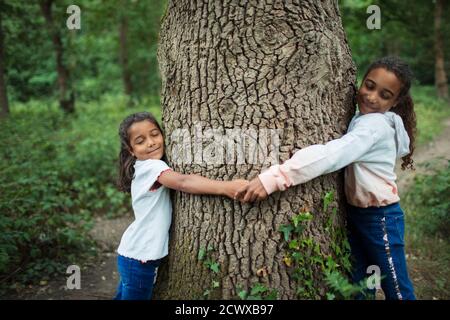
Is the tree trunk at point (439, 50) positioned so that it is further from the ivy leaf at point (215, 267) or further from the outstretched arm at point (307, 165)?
the ivy leaf at point (215, 267)

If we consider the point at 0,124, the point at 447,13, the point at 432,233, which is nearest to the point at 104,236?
Answer: the point at 0,124

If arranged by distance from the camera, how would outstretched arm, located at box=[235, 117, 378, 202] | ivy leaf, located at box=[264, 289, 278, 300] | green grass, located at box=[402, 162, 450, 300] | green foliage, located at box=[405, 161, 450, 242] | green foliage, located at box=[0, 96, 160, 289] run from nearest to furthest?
outstretched arm, located at box=[235, 117, 378, 202], ivy leaf, located at box=[264, 289, 278, 300], green grass, located at box=[402, 162, 450, 300], green foliage, located at box=[0, 96, 160, 289], green foliage, located at box=[405, 161, 450, 242]

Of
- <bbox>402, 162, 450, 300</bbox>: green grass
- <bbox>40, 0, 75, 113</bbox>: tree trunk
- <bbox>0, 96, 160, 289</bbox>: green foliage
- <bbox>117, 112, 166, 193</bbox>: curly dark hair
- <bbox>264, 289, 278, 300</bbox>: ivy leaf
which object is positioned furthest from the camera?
<bbox>40, 0, 75, 113</bbox>: tree trunk

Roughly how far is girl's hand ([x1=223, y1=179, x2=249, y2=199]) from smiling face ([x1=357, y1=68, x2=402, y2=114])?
96 cm

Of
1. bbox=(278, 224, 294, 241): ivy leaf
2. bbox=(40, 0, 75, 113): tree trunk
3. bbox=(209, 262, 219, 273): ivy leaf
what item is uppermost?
bbox=(40, 0, 75, 113): tree trunk

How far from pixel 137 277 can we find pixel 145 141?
962 mm

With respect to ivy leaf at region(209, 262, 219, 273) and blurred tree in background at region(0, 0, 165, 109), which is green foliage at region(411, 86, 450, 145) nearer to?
ivy leaf at region(209, 262, 219, 273)

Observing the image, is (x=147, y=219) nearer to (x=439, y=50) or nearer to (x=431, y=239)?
(x=431, y=239)

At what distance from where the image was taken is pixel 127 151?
2986 millimetres

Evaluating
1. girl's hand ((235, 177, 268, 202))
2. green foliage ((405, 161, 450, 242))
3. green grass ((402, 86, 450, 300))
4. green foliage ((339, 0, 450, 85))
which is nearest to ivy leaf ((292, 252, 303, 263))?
girl's hand ((235, 177, 268, 202))

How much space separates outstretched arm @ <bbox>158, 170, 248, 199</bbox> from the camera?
2.51 metres

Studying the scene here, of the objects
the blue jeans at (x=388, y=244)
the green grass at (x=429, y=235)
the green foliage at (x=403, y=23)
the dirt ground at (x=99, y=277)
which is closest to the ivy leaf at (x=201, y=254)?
the blue jeans at (x=388, y=244)

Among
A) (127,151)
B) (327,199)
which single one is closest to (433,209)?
(327,199)

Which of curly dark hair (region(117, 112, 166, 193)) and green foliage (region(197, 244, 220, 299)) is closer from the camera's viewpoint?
green foliage (region(197, 244, 220, 299))
